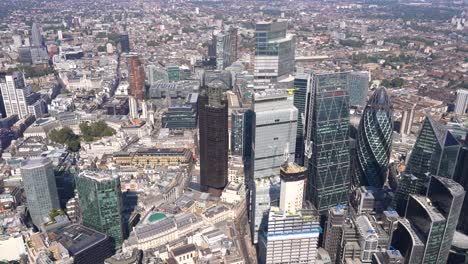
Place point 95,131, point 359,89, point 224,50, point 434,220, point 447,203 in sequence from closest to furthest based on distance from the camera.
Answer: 1. point 434,220
2. point 447,203
3. point 95,131
4. point 359,89
5. point 224,50

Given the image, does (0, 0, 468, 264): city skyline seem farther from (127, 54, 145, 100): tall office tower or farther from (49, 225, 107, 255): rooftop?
(127, 54, 145, 100): tall office tower

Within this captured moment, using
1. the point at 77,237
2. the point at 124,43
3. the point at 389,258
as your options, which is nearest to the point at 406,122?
the point at 389,258

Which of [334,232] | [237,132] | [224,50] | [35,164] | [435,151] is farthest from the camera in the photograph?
[224,50]

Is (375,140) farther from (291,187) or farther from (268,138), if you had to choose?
(291,187)

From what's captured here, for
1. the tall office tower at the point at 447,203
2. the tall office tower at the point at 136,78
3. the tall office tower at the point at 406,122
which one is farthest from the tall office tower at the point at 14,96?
the tall office tower at the point at 447,203

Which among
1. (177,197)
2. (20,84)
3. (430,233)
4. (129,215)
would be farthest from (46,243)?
(20,84)

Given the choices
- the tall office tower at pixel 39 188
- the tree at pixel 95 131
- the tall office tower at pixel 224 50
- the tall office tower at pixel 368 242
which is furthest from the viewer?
the tall office tower at pixel 224 50

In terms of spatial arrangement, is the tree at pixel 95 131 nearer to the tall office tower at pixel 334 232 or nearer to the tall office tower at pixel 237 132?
the tall office tower at pixel 237 132
